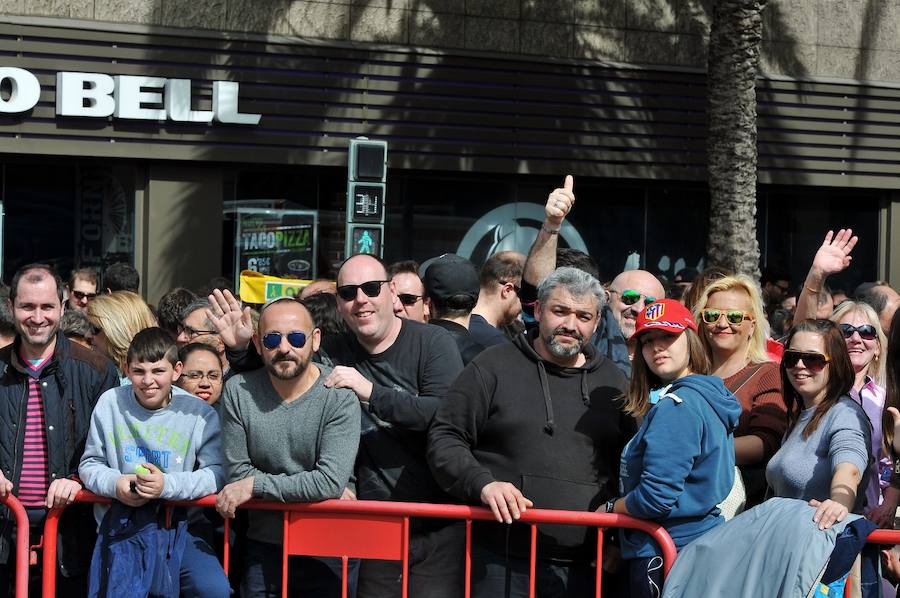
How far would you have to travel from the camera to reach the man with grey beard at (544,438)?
4.84 m

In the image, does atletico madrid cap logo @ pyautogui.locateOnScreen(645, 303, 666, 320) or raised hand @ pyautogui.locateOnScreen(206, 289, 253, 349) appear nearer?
atletico madrid cap logo @ pyautogui.locateOnScreen(645, 303, 666, 320)

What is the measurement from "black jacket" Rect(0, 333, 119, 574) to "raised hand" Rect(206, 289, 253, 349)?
0.77 m

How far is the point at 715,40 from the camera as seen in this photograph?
1370 centimetres

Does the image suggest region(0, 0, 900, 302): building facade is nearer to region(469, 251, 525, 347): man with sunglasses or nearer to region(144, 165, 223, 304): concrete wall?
region(144, 165, 223, 304): concrete wall

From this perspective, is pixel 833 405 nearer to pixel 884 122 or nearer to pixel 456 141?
pixel 456 141

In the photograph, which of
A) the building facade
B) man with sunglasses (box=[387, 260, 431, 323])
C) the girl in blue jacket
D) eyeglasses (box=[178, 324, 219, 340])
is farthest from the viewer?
the building facade

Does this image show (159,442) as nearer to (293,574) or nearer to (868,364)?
(293,574)

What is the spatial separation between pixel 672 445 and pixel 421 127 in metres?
10.4

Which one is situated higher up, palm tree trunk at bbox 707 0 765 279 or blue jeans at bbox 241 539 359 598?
palm tree trunk at bbox 707 0 765 279

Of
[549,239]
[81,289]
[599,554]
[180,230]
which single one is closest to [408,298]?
[549,239]

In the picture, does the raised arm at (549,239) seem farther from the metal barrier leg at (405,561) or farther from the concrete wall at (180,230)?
the concrete wall at (180,230)

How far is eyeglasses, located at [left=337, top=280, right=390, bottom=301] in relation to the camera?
17.2 ft

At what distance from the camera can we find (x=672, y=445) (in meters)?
4.46

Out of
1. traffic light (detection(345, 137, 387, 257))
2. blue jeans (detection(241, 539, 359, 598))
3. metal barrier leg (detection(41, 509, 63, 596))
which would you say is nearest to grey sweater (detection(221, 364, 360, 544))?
blue jeans (detection(241, 539, 359, 598))
